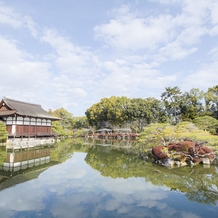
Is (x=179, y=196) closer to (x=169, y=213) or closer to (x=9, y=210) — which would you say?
(x=169, y=213)

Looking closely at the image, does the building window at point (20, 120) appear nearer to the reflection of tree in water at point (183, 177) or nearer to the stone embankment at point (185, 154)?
the reflection of tree in water at point (183, 177)

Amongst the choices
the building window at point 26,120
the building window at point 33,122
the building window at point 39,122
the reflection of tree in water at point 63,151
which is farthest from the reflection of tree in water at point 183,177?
the building window at point 39,122

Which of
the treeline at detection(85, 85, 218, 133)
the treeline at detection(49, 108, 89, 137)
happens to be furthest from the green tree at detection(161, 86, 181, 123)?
the treeline at detection(49, 108, 89, 137)

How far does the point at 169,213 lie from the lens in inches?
202

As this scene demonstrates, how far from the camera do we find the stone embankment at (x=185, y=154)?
10852 mm

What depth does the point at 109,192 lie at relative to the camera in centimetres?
661

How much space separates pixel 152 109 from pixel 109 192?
34277mm

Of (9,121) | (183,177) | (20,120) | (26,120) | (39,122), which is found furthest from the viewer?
(39,122)

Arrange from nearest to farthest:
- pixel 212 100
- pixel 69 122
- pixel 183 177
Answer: pixel 183 177 → pixel 212 100 → pixel 69 122

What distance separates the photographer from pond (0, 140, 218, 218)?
5164 mm

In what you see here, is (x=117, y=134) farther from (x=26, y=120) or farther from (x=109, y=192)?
(x=109, y=192)

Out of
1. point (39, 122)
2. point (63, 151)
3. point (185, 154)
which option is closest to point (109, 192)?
point (185, 154)

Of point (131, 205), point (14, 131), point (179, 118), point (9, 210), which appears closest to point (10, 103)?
point (14, 131)

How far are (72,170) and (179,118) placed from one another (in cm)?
3032
